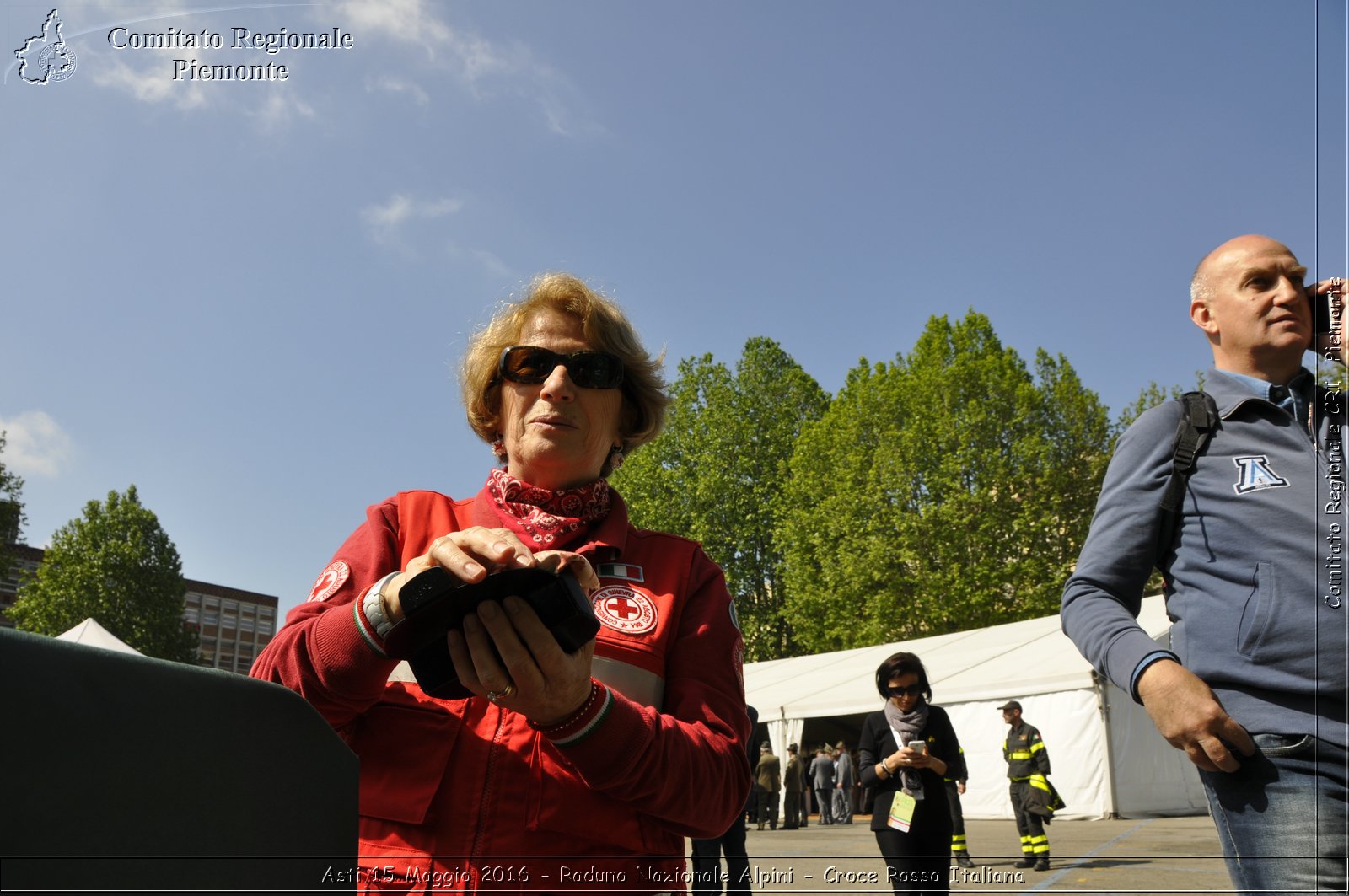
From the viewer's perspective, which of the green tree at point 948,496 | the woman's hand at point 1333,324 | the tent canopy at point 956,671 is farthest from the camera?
the green tree at point 948,496

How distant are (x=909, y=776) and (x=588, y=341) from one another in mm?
4635

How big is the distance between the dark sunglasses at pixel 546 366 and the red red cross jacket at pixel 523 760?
0.48 m

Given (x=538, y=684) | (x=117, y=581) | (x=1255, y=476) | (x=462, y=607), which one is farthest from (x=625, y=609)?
(x=117, y=581)

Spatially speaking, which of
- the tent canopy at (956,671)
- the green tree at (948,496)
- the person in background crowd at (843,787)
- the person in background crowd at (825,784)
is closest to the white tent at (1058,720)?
the tent canopy at (956,671)

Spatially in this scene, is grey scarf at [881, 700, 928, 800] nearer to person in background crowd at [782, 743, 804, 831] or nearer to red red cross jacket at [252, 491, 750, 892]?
red red cross jacket at [252, 491, 750, 892]

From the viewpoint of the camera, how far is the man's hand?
191 centimetres

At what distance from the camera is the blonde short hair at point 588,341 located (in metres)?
2.25

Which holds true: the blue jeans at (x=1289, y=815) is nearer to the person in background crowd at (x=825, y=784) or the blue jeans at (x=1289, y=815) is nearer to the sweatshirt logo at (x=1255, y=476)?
the sweatshirt logo at (x=1255, y=476)

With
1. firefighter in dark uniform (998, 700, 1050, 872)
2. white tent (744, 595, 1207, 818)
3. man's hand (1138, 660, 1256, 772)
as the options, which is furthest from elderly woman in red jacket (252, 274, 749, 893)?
white tent (744, 595, 1207, 818)

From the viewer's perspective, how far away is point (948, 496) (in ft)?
93.6

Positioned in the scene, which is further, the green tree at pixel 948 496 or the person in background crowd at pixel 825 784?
the green tree at pixel 948 496

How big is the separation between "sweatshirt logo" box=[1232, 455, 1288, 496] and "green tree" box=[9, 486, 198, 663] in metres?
48.5

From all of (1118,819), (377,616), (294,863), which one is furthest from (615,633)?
(1118,819)

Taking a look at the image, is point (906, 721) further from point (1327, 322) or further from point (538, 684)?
point (538, 684)
